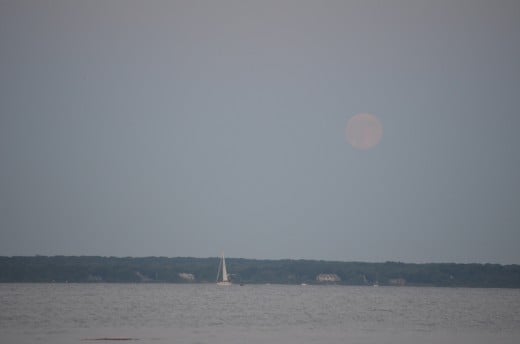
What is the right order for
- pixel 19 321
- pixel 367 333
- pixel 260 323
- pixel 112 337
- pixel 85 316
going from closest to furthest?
pixel 112 337
pixel 367 333
pixel 19 321
pixel 260 323
pixel 85 316

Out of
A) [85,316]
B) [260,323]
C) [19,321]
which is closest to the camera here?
[19,321]

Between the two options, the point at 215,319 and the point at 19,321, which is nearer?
the point at 19,321

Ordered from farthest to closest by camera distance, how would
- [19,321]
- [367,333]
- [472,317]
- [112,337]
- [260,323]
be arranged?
1. [472,317]
2. [260,323]
3. [19,321]
4. [367,333]
5. [112,337]

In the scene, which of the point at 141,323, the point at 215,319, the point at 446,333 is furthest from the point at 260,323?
the point at 446,333

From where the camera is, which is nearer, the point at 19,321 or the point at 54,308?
the point at 19,321

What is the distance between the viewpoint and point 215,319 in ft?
298

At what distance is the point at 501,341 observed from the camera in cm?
6962

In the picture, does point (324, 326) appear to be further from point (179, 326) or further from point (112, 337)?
point (112, 337)

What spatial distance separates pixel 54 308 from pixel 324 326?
40.9 meters

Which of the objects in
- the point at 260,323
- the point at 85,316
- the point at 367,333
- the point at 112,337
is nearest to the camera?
the point at 112,337

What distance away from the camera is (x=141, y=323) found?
8225cm

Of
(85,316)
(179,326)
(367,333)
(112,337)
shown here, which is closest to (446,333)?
(367,333)

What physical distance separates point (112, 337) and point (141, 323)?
55.1 feet

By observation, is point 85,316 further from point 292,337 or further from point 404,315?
point 404,315
